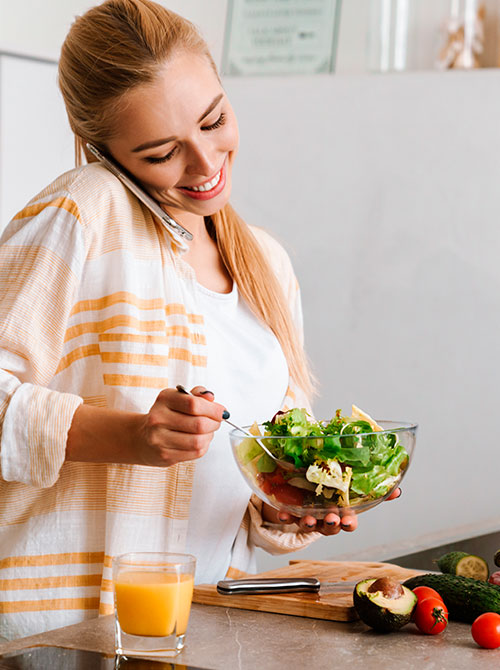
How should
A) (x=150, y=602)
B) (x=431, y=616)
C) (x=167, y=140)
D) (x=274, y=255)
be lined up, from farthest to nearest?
(x=274, y=255) < (x=167, y=140) < (x=431, y=616) < (x=150, y=602)

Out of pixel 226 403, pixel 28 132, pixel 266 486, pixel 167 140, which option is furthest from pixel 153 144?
pixel 28 132

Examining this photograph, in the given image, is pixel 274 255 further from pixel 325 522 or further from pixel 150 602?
pixel 150 602

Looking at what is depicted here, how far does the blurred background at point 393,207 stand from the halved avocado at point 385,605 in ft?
4.73

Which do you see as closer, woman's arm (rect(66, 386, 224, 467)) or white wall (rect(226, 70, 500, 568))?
woman's arm (rect(66, 386, 224, 467))

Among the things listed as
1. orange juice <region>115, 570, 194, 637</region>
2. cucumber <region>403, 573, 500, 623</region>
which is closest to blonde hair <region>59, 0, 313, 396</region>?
orange juice <region>115, 570, 194, 637</region>

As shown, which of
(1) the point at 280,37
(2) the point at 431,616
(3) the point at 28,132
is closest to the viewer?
(2) the point at 431,616

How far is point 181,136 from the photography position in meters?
1.27

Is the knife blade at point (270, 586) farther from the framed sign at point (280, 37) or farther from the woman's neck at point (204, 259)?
the framed sign at point (280, 37)

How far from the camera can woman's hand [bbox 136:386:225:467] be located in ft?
3.32

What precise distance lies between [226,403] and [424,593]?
1.40 feet

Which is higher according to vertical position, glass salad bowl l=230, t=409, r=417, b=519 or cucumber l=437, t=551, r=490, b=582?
glass salad bowl l=230, t=409, r=417, b=519

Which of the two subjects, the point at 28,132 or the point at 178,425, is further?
the point at 28,132

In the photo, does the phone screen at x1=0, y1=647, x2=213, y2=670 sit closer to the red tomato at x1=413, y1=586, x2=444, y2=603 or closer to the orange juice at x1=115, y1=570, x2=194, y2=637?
the orange juice at x1=115, y1=570, x2=194, y2=637

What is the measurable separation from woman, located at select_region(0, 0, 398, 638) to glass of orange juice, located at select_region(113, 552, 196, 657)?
150 mm
